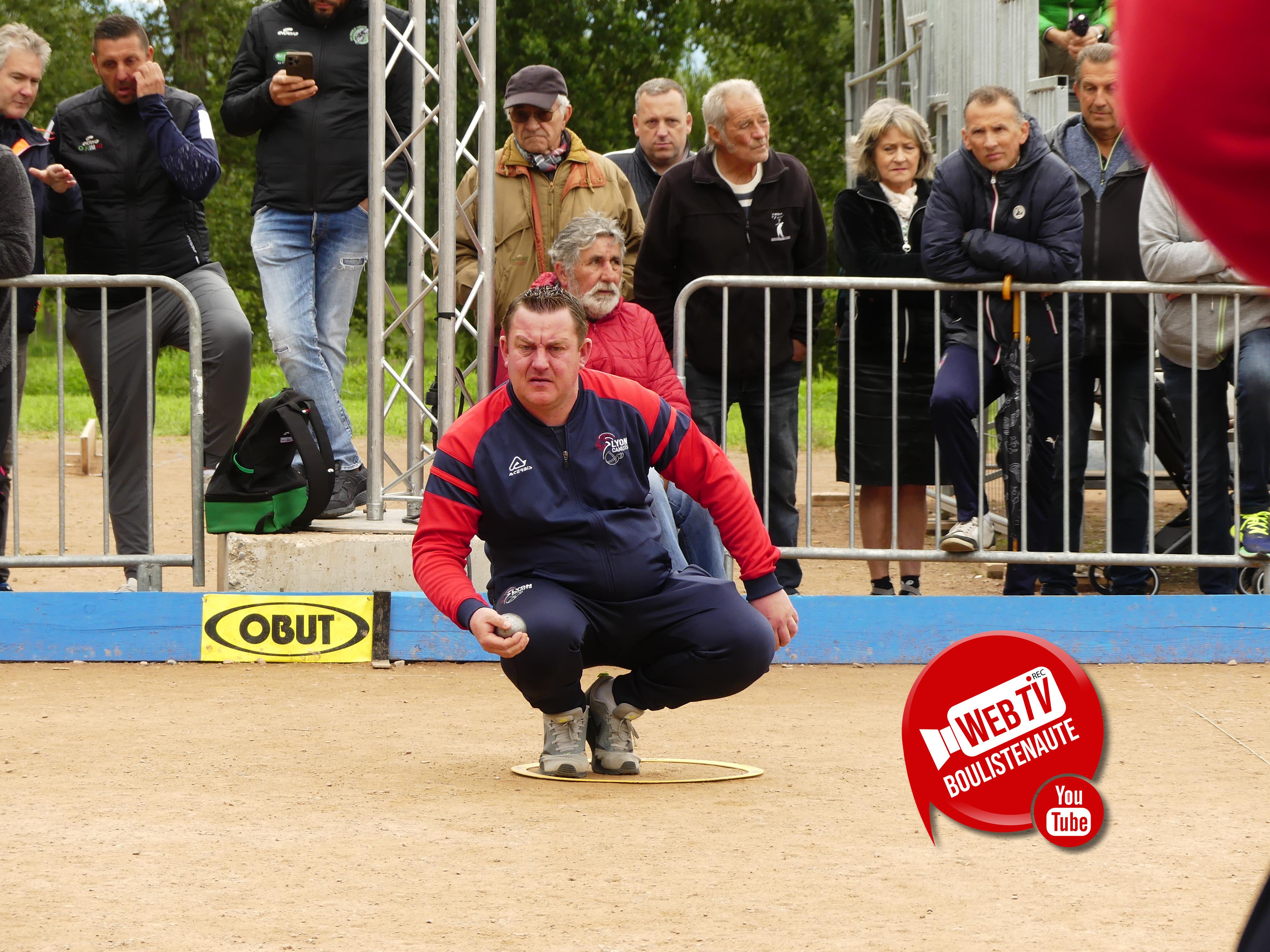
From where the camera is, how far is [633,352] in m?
6.47

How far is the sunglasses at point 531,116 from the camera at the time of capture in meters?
7.42

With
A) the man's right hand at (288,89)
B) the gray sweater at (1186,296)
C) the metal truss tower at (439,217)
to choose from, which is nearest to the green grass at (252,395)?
the metal truss tower at (439,217)

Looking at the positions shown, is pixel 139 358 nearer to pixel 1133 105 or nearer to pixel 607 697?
pixel 607 697

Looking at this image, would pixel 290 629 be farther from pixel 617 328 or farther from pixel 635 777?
pixel 635 777

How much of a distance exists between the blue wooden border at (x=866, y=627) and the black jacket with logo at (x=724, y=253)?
1.18 meters

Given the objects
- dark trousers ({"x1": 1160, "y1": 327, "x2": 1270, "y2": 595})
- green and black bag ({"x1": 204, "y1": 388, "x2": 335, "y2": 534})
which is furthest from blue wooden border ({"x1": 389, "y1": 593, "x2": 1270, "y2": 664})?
green and black bag ({"x1": 204, "y1": 388, "x2": 335, "y2": 534})

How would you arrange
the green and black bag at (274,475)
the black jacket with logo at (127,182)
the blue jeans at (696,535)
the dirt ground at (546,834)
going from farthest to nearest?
the black jacket with logo at (127,182) → the green and black bag at (274,475) → the blue jeans at (696,535) → the dirt ground at (546,834)

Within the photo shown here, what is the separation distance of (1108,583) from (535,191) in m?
3.11

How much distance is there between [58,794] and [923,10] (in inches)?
388

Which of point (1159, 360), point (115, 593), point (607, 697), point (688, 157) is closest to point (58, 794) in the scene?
point (607, 697)

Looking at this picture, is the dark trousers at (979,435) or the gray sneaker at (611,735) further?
the dark trousers at (979,435)

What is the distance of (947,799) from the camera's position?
210cm

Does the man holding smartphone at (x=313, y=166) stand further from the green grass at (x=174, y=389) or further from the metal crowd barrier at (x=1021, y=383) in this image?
the metal crowd barrier at (x=1021, y=383)

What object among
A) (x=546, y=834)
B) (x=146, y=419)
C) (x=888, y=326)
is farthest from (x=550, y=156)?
(x=546, y=834)
